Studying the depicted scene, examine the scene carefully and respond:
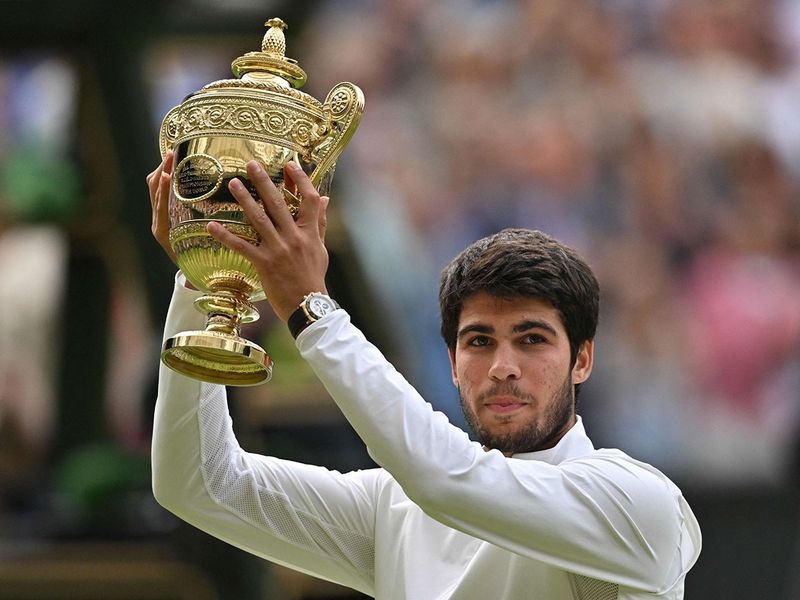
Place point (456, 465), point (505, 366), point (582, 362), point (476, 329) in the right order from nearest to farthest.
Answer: point (456, 465), point (505, 366), point (476, 329), point (582, 362)

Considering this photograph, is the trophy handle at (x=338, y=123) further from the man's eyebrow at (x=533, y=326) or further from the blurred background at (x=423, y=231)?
the blurred background at (x=423, y=231)

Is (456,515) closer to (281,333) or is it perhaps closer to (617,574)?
(617,574)

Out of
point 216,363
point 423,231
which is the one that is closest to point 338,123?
point 216,363

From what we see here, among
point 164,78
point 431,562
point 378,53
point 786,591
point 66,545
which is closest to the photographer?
point 431,562

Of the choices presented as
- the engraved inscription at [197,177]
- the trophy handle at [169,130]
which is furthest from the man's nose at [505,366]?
the trophy handle at [169,130]

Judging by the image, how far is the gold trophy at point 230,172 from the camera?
3.02m

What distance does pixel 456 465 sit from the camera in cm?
284

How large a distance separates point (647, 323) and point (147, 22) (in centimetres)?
290

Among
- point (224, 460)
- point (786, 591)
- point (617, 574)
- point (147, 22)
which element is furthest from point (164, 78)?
point (617, 574)

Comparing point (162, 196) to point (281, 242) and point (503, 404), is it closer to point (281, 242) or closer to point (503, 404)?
point (281, 242)

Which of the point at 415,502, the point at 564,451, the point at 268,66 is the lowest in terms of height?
the point at 415,502

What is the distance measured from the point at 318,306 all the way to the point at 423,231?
4950mm

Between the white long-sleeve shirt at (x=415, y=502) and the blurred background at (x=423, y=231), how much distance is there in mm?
3398

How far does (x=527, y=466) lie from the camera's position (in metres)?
2.96
